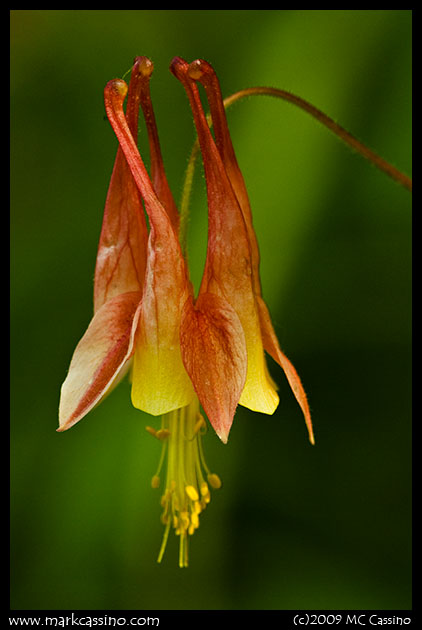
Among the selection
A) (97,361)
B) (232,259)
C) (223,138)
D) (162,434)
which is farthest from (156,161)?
(162,434)

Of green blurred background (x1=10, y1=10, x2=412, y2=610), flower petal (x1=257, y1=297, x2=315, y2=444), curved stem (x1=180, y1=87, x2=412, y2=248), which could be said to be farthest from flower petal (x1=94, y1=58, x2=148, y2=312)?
green blurred background (x1=10, y1=10, x2=412, y2=610)

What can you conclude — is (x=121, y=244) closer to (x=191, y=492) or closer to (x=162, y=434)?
(x=162, y=434)

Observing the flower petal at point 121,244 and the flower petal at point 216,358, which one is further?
the flower petal at point 121,244

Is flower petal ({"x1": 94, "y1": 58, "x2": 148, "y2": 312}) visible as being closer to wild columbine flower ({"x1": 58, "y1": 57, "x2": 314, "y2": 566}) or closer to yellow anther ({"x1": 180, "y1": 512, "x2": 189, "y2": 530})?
wild columbine flower ({"x1": 58, "y1": 57, "x2": 314, "y2": 566})

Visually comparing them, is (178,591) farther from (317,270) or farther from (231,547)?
(317,270)

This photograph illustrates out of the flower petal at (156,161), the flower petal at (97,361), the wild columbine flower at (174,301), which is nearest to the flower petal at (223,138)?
the wild columbine flower at (174,301)

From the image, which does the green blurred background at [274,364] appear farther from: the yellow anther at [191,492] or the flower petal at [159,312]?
the flower petal at [159,312]

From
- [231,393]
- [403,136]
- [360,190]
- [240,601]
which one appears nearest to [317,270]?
[360,190]
